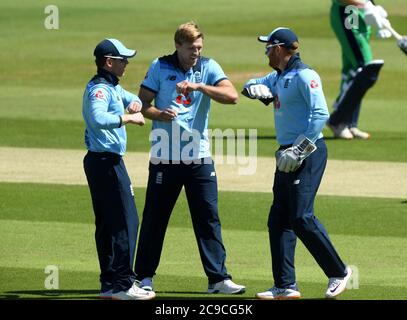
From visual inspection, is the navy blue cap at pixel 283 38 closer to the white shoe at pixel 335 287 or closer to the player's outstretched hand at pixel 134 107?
the player's outstretched hand at pixel 134 107

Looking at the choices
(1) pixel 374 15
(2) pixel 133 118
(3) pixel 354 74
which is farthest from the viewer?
(3) pixel 354 74

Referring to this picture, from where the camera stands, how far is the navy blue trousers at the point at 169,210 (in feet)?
36.4

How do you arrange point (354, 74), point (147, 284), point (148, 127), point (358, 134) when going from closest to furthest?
point (147, 284), point (358, 134), point (354, 74), point (148, 127)

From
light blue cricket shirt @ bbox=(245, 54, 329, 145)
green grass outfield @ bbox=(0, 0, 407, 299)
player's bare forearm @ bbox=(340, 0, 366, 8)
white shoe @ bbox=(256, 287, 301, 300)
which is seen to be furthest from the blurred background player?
white shoe @ bbox=(256, 287, 301, 300)

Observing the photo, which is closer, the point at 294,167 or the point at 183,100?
the point at 294,167

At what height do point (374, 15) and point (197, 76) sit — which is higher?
point (374, 15)

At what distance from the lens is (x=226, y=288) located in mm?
10961

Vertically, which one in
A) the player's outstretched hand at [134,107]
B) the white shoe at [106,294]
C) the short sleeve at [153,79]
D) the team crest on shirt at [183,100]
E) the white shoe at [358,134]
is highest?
the short sleeve at [153,79]

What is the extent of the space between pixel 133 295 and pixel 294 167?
1603 millimetres

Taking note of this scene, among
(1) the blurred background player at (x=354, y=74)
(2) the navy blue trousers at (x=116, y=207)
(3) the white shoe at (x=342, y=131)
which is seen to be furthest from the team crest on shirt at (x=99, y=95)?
(3) the white shoe at (x=342, y=131)

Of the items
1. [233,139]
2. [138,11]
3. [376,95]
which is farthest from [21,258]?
[138,11]

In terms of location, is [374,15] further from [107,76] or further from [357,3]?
[107,76]

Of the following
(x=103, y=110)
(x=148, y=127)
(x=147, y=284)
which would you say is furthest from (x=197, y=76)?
(x=148, y=127)

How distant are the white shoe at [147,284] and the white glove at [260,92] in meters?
1.71
